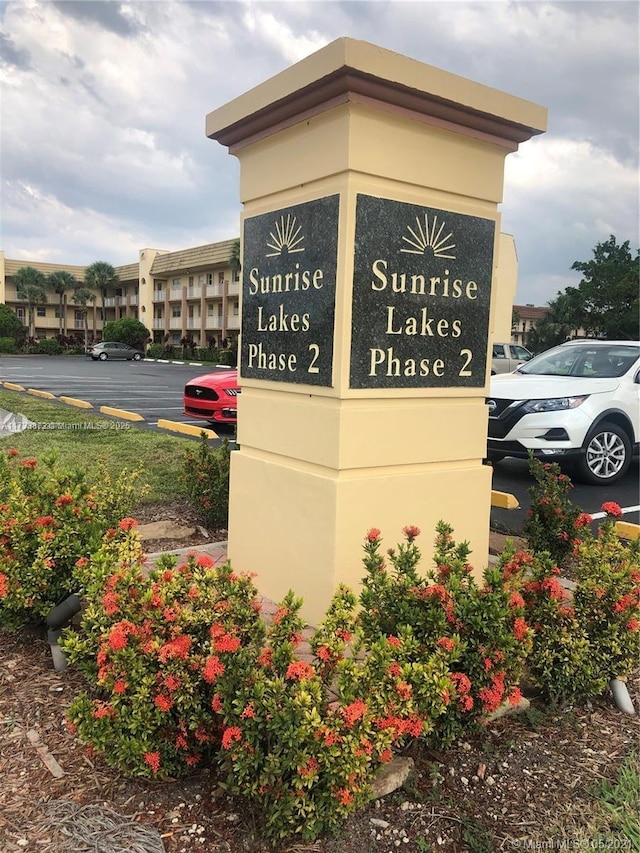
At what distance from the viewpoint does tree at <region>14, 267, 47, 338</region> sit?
60.8 metres

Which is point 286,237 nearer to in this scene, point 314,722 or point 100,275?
point 314,722

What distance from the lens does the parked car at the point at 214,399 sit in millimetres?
11031

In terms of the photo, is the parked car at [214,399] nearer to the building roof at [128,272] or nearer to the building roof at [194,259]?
the building roof at [194,259]

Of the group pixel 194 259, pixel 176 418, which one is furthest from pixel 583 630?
pixel 194 259

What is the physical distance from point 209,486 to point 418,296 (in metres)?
2.52

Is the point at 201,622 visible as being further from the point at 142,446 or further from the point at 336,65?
the point at 142,446

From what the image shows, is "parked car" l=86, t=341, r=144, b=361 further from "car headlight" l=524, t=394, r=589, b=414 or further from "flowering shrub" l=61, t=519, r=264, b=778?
"flowering shrub" l=61, t=519, r=264, b=778

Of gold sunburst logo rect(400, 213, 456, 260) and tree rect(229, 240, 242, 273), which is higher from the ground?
tree rect(229, 240, 242, 273)

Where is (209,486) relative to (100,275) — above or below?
below

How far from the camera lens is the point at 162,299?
5888cm

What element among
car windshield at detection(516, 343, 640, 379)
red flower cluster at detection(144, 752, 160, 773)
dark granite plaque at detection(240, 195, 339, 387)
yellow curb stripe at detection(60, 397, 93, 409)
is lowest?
yellow curb stripe at detection(60, 397, 93, 409)

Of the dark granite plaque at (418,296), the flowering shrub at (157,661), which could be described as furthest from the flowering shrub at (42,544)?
the dark granite plaque at (418,296)

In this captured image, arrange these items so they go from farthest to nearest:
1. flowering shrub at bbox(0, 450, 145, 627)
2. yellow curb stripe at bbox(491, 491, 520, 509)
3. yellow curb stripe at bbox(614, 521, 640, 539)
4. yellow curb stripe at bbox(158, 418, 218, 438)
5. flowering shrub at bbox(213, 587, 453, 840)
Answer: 1. yellow curb stripe at bbox(158, 418, 218, 438)
2. yellow curb stripe at bbox(491, 491, 520, 509)
3. yellow curb stripe at bbox(614, 521, 640, 539)
4. flowering shrub at bbox(0, 450, 145, 627)
5. flowering shrub at bbox(213, 587, 453, 840)

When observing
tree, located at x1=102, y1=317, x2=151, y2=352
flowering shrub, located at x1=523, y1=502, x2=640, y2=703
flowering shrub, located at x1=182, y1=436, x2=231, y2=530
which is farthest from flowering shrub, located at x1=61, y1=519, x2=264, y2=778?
tree, located at x1=102, y1=317, x2=151, y2=352
